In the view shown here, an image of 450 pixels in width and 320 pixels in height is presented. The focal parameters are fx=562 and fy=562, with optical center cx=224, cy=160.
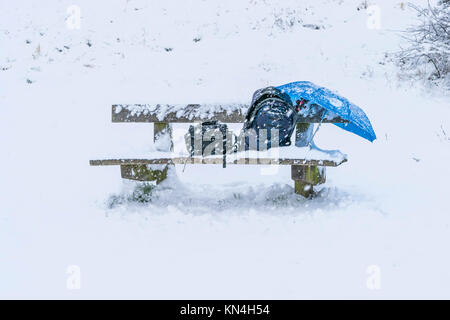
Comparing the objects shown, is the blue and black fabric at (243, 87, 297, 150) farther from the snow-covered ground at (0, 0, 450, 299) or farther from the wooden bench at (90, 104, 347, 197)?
the snow-covered ground at (0, 0, 450, 299)

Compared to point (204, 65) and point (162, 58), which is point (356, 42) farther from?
point (162, 58)

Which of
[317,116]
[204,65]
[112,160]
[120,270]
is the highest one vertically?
[204,65]

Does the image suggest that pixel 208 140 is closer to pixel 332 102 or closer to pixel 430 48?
pixel 332 102

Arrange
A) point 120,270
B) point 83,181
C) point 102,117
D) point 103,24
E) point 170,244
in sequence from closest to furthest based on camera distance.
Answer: point 120,270 → point 170,244 → point 83,181 → point 102,117 → point 103,24

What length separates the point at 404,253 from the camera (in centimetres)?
392

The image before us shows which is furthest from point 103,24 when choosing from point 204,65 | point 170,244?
point 170,244

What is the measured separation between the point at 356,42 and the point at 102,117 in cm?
536

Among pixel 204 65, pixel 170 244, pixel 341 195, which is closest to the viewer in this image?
pixel 170 244

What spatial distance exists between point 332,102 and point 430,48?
454cm

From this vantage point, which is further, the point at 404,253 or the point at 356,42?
the point at 356,42

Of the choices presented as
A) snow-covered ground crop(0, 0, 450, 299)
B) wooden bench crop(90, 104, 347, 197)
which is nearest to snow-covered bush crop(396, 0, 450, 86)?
snow-covered ground crop(0, 0, 450, 299)

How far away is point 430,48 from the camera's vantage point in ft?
28.1

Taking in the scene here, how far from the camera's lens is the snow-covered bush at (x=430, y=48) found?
8422 mm

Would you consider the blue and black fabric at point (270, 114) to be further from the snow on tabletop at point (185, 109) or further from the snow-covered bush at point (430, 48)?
the snow-covered bush at point (430, 48)
